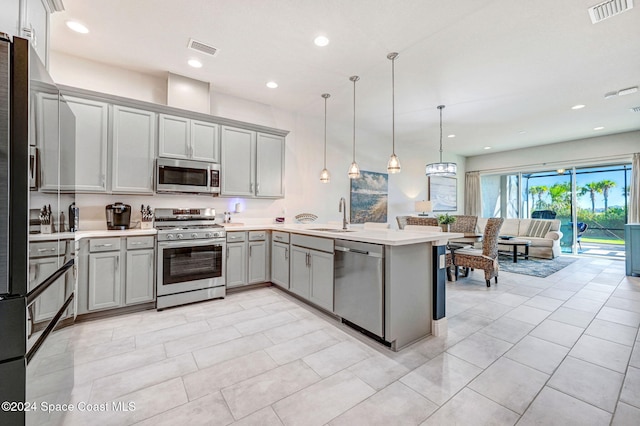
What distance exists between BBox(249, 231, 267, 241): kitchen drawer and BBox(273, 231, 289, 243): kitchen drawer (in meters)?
0.16

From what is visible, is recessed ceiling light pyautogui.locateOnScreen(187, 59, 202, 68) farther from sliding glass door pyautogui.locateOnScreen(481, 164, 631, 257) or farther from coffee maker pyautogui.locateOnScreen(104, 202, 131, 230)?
sliding glass door pyautogui.locateOnScreen(481, 164, 631, 257)

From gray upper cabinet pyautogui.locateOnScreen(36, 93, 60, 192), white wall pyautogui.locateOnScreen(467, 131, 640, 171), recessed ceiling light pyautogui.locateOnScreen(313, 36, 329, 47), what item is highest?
recessed ceiling light pyautogui.locateOnScreen(313, 36, 329, 47)

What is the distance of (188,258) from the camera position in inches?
132

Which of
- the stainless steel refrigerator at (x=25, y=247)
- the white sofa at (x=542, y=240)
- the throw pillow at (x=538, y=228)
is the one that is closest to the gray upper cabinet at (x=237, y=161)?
the stainless steel refrigerator at (x=25, y=247)

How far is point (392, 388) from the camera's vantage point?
1.80 m

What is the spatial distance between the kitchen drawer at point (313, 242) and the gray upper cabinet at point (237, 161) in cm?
124

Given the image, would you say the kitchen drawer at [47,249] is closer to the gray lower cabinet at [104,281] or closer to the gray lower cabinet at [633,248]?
the gray lower cabinet at [104,281]

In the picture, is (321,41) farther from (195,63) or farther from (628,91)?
(628,91)

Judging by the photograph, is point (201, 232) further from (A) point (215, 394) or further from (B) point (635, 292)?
(B) point (635, 292)

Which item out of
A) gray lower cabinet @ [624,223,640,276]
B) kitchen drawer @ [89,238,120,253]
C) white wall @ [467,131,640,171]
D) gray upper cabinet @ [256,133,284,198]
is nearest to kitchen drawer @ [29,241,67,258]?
kitchen drawer @ [89,238,120,253]

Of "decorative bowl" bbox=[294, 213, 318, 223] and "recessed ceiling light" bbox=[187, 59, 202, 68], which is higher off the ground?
"recessed ceiling light" bbox=[187, 59, 202, 68]

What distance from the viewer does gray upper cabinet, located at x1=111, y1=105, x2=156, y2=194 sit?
3.21m

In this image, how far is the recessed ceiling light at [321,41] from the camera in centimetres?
288

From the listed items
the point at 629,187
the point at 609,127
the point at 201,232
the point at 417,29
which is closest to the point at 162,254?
the point at 201,232
